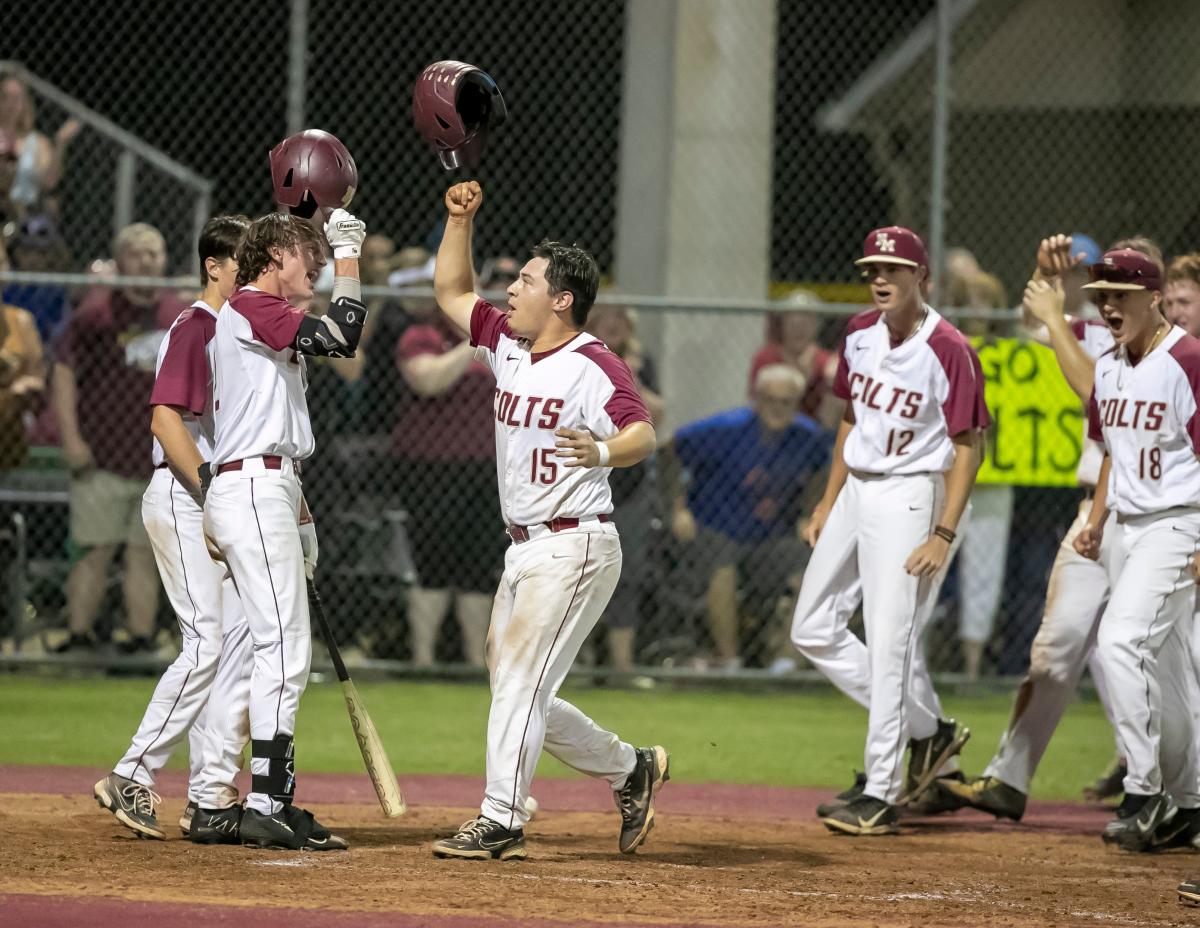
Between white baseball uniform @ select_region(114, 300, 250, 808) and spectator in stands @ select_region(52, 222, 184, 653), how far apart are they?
3952 millimetres

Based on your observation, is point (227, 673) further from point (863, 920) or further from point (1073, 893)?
point (1073, 893)

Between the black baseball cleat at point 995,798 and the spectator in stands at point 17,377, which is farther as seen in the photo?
the spectator in stands at point 17,377

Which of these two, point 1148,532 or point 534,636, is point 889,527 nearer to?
point 1148,532

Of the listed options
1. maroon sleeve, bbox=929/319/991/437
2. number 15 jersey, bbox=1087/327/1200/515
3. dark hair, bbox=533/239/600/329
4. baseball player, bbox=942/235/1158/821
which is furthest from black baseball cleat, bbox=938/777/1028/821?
dark hair, bbox=533/239/600/329

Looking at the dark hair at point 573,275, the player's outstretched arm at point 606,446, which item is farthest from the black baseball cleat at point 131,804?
the dark hair at point 573,275

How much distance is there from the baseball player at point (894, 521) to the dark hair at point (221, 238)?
2.40 metres

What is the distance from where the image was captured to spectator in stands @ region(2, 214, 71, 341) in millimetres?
10781

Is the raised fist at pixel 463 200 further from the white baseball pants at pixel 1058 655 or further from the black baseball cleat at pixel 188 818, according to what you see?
the white baseball pants at pixel 1058 655

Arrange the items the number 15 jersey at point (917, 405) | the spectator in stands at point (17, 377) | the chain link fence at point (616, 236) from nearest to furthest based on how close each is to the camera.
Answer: the number 15 jersey at point (917, 405)
the spectator in stands at point (17, 377)
the chain link fence at point (616, 236)

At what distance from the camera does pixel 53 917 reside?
4566mm

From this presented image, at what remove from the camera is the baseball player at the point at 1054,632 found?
715 cm

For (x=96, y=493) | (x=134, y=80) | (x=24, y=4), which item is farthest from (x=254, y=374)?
(x=24, y=4)

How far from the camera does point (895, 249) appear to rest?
699 centimetres

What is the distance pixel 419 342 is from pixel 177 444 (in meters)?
4.50
